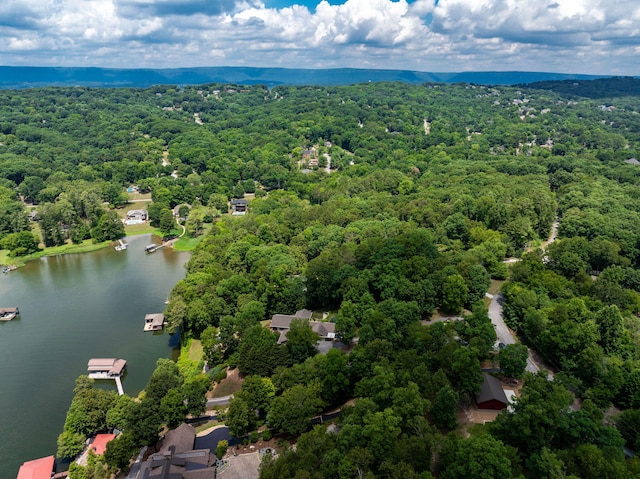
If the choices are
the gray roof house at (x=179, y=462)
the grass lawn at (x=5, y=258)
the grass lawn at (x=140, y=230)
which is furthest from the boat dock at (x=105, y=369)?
the grass lawn at (x=140, y=230)

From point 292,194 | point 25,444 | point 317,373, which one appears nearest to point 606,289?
point 317,373

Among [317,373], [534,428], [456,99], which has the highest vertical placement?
[456,99]

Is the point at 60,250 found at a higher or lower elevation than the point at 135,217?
lower

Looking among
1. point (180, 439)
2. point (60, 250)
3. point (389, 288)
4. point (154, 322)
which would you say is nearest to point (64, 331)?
point (154, 322)

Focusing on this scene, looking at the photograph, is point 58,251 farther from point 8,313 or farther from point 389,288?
point 389,288

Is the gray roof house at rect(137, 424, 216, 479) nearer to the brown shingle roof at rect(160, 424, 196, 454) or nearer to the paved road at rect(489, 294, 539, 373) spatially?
the brown shingle roof at rect(160, 424, 196, 454)

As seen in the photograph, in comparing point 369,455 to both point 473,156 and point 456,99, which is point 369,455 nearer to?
point 473,156

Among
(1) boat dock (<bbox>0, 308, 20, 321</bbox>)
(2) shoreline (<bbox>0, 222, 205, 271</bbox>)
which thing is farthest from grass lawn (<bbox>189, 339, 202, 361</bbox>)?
(2) shoreline (<bbox>0, 222, 205, 271</bbox>)
